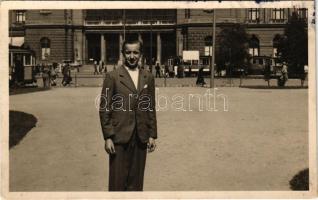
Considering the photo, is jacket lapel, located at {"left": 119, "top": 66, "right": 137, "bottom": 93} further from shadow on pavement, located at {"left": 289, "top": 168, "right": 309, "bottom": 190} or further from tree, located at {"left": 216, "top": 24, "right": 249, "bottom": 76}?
tree, located at {"left": 216, "top": 24, "right": 249, "bottom": 76}

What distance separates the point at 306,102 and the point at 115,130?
244 centimetres

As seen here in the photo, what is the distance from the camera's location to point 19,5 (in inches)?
211

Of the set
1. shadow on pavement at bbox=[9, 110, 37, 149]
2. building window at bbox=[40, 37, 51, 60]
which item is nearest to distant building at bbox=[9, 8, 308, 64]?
building window at bbox=[40, 37, 51, 60]

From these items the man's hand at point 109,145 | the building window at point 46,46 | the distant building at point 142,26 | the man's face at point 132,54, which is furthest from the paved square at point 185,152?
Answer: the building window at point 46,46

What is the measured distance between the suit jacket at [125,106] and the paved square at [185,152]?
91cm

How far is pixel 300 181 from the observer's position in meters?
5.10

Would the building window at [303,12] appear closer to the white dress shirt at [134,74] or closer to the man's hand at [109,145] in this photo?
the white dress shirt at [134,74]

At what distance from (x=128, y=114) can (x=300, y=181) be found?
2.13 m

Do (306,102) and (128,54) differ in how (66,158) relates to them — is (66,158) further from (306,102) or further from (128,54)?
(306,102)

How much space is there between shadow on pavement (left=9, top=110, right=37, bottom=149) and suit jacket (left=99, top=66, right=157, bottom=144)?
5.43ft

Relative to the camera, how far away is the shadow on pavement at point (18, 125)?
5522 millimetres

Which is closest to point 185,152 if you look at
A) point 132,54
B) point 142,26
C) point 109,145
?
point 109,145

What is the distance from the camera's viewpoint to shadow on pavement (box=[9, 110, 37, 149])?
552 centimetres

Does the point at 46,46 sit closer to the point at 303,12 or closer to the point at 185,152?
the point at 185,152
